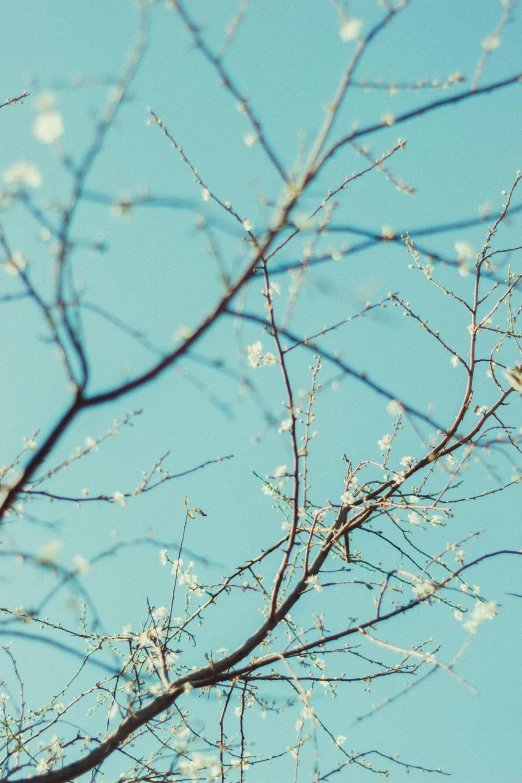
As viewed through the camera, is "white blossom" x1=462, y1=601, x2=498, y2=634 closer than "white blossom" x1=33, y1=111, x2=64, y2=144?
No

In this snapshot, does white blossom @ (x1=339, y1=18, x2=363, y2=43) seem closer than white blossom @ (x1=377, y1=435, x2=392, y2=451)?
Yes

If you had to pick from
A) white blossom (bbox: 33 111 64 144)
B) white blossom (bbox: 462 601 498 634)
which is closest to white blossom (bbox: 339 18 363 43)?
white blossom (bbox: 33 111 64 144)

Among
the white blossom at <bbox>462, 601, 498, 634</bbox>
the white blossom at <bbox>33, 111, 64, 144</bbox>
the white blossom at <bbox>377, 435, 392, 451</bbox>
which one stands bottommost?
the white blossom at <bbox>462, 601, 498, 634</bbox>

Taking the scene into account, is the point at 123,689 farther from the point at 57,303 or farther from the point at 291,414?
the point at 57,303

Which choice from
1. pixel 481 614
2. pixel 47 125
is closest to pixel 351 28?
pixel 47 125

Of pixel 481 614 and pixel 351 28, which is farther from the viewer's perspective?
pixel 481 614

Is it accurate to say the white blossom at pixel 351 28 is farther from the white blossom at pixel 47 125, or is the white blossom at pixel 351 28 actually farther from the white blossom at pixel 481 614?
the white blossom at pixel 481 614

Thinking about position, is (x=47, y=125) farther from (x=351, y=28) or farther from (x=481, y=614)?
(x=481, y=614)

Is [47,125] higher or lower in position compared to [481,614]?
higher

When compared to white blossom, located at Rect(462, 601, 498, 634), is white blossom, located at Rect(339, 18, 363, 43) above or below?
above

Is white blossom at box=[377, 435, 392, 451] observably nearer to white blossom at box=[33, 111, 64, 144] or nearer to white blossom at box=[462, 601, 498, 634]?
white blossom at box=[462, 601, 498, 634]

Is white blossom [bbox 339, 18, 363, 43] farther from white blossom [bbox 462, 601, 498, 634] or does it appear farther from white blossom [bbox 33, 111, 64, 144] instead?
white blossom [bbox 462, 601, 498, 634]

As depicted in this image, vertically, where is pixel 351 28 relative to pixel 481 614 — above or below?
above

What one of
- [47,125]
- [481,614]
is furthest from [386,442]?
[47,125]
